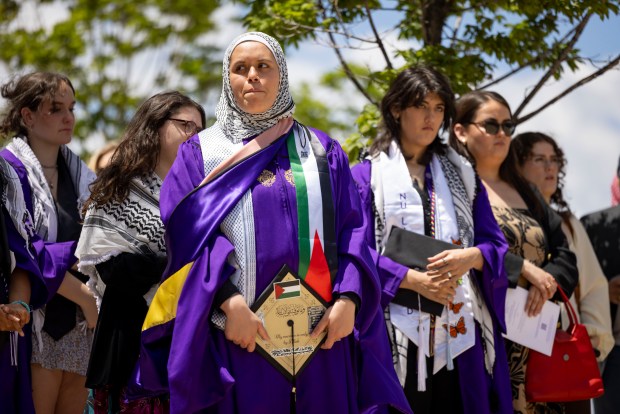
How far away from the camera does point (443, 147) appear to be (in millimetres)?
5133

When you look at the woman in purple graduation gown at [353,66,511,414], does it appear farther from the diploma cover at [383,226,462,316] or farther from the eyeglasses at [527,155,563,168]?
the eyeglasses at [527,155,563,168]

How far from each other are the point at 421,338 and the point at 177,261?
4.84ft

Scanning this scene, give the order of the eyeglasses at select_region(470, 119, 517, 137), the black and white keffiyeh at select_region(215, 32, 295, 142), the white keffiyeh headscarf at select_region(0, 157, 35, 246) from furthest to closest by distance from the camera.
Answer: the eyeglasses at select_region(470, 119, 517, 137)
the white keffiyeh headscarf at select_region(0, 157, 35, 246)
the black and white keffiyeh at select_region(215, 32, 295, 142)

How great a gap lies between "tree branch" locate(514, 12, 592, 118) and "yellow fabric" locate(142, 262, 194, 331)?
3153 millimetres

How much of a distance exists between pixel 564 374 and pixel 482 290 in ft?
2.42

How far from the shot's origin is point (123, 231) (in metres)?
4.39

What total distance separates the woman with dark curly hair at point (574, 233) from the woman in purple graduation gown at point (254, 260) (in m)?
2.32

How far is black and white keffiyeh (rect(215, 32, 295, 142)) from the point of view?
394cm

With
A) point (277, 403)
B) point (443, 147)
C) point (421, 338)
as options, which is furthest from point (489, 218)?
point (277, 403)

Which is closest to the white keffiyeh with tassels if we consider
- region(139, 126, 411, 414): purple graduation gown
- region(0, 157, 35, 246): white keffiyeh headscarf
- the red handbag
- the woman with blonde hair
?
the red handbag

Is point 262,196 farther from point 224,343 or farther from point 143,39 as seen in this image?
point 143,39

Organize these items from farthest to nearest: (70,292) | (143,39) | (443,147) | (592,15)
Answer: (143,39), (592,15), (443,147), (70,292)

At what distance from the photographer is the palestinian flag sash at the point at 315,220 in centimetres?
369

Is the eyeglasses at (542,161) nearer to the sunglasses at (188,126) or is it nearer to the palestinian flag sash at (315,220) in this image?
the sunglasses at (188,126)
